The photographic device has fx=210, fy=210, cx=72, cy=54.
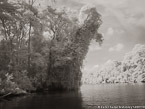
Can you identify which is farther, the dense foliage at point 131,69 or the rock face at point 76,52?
the dense foliage at point 131,69

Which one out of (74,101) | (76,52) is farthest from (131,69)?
(74,101)

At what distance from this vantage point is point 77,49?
44.2 metres

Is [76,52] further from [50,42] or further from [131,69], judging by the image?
[131,69]

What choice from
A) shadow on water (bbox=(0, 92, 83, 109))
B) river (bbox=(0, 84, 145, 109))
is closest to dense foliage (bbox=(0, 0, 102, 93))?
river (bbox=(0, 84, 145, 109))

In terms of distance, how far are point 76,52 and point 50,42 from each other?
5.93 metres

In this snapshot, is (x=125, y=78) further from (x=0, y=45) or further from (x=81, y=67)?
(x=0, y=45)

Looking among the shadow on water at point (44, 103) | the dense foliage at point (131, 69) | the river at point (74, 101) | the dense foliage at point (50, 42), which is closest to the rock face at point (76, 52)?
the dense foliage at point (50, 42)

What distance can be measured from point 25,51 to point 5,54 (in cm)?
864

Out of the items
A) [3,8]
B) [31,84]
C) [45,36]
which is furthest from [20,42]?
[3,8]

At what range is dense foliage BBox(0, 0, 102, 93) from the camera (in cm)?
4041

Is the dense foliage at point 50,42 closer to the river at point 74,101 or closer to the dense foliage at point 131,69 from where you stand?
the river at point 74,101

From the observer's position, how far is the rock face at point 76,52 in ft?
145

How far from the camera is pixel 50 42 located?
1757 inches

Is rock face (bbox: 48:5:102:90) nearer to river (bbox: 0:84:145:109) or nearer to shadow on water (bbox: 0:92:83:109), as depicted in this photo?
river (bbox: 0:84:145:109)
